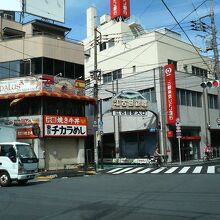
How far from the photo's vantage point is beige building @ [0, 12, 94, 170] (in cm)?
3106

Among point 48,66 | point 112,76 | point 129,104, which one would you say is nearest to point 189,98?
point 129,104

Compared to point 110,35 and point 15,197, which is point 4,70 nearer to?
point 15,197

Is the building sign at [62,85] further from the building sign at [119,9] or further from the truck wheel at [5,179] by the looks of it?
the building sign at [119,9]

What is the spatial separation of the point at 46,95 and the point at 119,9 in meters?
33.4

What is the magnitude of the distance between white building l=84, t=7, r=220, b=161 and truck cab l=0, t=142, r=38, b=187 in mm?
17445

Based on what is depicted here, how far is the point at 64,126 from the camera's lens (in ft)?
106

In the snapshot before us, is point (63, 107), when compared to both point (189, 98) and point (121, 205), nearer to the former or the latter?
point (189, 98)

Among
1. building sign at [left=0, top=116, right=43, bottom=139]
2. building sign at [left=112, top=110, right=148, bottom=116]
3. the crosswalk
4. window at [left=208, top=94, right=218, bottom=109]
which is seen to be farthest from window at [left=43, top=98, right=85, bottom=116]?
window at [left=208, top=94, right=218, bottom=109]

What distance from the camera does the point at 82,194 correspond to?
1518 cm

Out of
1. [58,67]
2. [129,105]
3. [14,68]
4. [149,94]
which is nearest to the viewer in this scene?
[14,68]

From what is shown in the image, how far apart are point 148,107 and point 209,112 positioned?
396 inches

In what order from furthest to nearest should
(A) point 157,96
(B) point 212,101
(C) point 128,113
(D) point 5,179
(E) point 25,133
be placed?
(B) point 212,101 → (A) point 157,96 → (C) point 128,113 → (E) point 25,133 → (D) point 5,179

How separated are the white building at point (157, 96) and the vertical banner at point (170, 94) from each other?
1.73 feet

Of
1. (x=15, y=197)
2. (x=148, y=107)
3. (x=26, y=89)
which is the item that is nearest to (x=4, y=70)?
(x=26, y=89)
